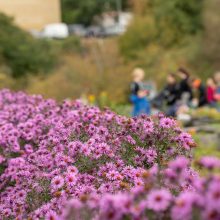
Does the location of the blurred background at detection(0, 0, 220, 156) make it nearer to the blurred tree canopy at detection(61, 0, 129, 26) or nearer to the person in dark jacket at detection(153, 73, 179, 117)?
the person in dark jacket at detection(153, 73, 179, 117)

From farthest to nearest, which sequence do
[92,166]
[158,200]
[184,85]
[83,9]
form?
[83,9], [184,85], [92,166], [158,200]

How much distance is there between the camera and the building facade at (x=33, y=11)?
51106 millimetres

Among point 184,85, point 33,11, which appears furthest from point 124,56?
point 184,85

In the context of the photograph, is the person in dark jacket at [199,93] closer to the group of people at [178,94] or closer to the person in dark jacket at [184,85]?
the group of people at [178,94]

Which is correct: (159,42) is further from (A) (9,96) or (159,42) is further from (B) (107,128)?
(B) (107,128)

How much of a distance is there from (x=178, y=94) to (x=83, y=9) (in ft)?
173

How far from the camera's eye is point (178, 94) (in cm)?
1377

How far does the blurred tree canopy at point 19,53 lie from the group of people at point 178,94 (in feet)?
52.1

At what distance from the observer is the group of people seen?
12.7 meters

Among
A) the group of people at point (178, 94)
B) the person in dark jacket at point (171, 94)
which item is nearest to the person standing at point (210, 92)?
the group of people at point (178, 94)

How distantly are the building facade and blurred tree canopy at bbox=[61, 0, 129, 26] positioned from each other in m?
8.65

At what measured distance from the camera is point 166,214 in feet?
Result: 9.53

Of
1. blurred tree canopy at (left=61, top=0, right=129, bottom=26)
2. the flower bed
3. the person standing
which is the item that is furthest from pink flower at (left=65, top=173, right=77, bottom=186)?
blurred tree canopy at (left=61, top=0, right=129, bottom=26)

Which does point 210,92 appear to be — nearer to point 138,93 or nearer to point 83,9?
point 138,93
